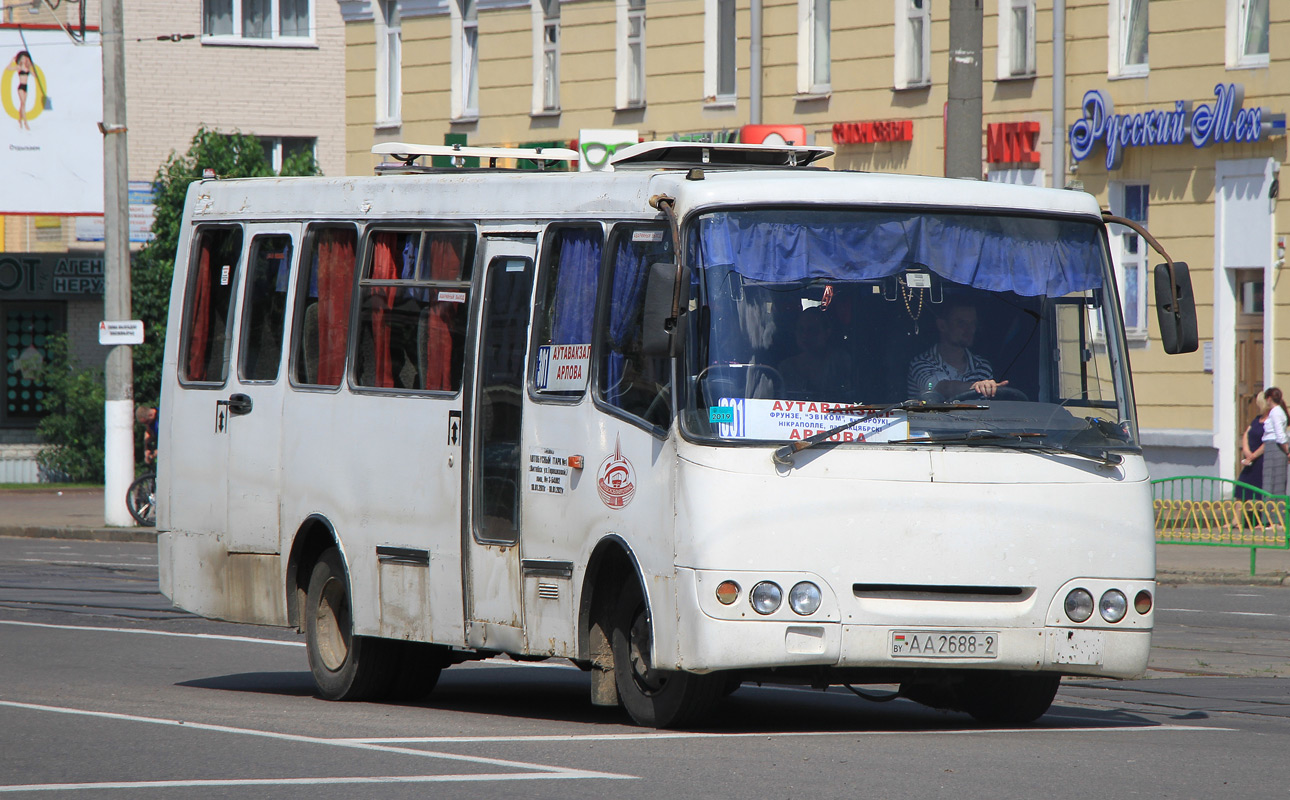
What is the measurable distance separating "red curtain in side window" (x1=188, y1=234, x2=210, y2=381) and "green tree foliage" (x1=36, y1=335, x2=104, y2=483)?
27.8 m

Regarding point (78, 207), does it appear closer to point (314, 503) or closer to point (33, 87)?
point (33, 87)

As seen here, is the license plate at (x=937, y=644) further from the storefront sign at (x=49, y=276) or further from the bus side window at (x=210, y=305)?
the storefront sign at (x=49, y=276)

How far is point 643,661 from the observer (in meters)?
10.0

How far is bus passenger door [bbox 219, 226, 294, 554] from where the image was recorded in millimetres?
12445

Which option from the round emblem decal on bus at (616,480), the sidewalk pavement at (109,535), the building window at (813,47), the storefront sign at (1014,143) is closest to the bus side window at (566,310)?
the round emblem decal on bus at (616,480)

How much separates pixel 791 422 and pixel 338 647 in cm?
362

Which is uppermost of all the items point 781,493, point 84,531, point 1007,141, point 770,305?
point 1007,141

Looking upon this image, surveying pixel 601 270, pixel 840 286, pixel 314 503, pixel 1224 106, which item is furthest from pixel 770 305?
pixel 1224 106

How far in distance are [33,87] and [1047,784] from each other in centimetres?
3415

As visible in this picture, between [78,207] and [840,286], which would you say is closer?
[840,286]

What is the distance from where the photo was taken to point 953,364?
9836 mm

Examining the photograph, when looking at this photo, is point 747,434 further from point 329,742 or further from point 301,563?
point 301,563

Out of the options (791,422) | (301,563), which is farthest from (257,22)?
(791,422)

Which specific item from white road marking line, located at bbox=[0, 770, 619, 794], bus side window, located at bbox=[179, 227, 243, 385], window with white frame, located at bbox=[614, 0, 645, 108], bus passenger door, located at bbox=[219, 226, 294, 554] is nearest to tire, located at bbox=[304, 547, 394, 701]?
bus passenger door, located at bbox=[219, 226, 294, 554]
